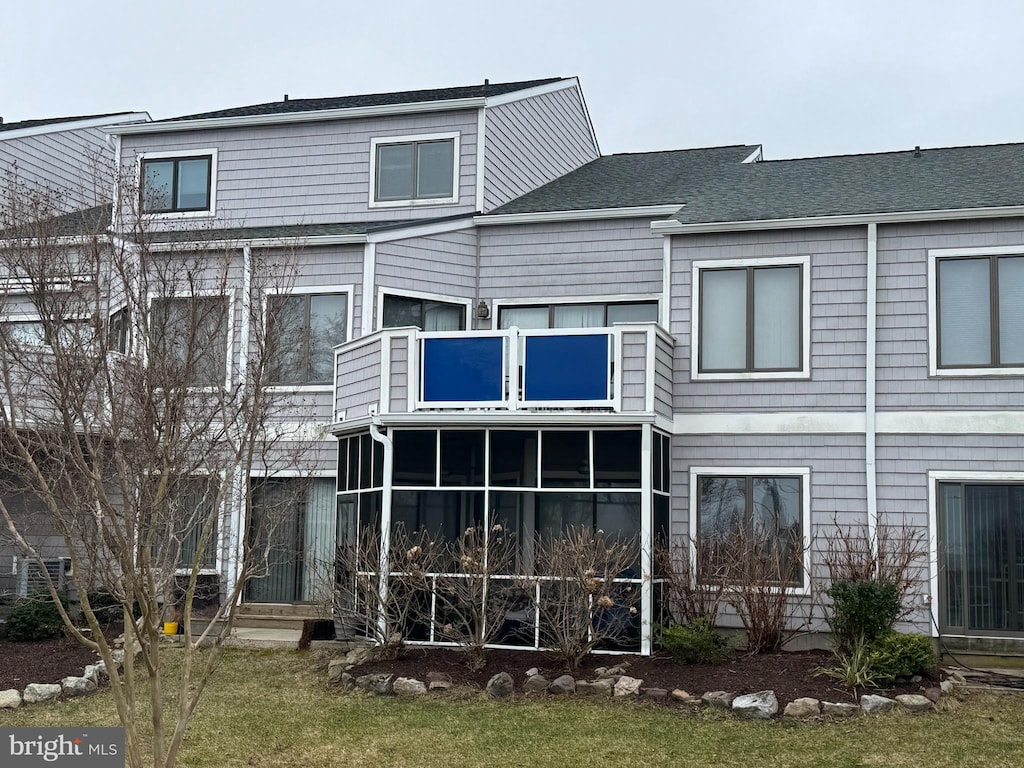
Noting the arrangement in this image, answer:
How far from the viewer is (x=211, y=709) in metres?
12.0

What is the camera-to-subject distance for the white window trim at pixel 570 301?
1670cm

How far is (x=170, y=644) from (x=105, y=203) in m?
7.89

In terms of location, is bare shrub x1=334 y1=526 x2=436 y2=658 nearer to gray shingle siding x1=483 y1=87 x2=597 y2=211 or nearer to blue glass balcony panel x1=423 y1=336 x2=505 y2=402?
blue glass balcony panel x1=423 y1=336 x2=505 y2=402

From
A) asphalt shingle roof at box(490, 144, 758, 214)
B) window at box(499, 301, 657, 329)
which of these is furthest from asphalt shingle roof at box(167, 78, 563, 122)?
window at box(499, 301, 657, 329)

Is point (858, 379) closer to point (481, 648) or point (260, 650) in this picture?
point (481, 648)

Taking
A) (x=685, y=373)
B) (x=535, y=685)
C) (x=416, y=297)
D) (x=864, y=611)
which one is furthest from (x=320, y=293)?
(x=864, y=611)

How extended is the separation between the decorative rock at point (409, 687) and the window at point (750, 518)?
143 inches

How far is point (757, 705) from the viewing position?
37.2 feet

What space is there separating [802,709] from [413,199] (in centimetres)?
1038

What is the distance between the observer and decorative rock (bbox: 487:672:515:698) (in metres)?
12.2

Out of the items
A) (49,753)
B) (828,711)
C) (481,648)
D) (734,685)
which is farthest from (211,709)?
(828,711)

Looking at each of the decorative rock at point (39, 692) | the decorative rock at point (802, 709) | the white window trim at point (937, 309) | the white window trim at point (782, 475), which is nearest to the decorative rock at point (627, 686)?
the decorative rock at point (802, 709)

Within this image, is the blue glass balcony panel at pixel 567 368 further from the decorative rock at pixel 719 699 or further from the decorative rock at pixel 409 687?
the decorative rock at pixel 719 699

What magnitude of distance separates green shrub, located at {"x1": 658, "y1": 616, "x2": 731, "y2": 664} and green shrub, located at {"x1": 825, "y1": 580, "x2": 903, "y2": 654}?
1.31m
